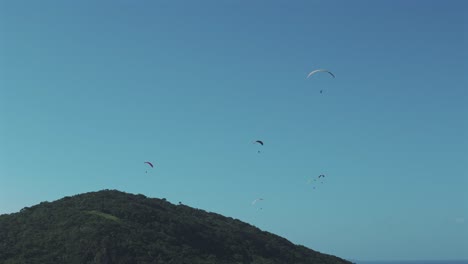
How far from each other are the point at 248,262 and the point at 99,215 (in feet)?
93.0

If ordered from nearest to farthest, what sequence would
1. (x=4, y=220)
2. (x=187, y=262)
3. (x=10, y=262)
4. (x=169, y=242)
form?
(x=10, y=262) < (x=187, y=262) < (x=169, y=242) < (x=4, y=220)

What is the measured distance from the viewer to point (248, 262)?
108750 mm

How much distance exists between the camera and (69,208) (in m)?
112

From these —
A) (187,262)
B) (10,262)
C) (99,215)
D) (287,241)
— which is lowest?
(10,262)

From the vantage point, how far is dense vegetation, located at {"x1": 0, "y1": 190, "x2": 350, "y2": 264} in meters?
91.4

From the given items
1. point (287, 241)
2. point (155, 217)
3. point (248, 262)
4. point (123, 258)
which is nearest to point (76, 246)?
point (123, 258)

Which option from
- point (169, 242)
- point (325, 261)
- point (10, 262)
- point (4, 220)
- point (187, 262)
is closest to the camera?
point (10, 262)

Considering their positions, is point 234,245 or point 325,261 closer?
point 234,245

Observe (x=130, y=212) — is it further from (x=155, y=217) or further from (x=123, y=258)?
(x=123, y=258)

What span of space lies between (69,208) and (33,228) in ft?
34.1

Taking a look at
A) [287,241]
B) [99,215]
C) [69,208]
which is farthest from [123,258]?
[287,241]

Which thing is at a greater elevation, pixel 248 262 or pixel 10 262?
pixel 248 262

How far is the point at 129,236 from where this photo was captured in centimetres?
9775

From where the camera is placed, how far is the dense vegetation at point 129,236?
3600 inches
